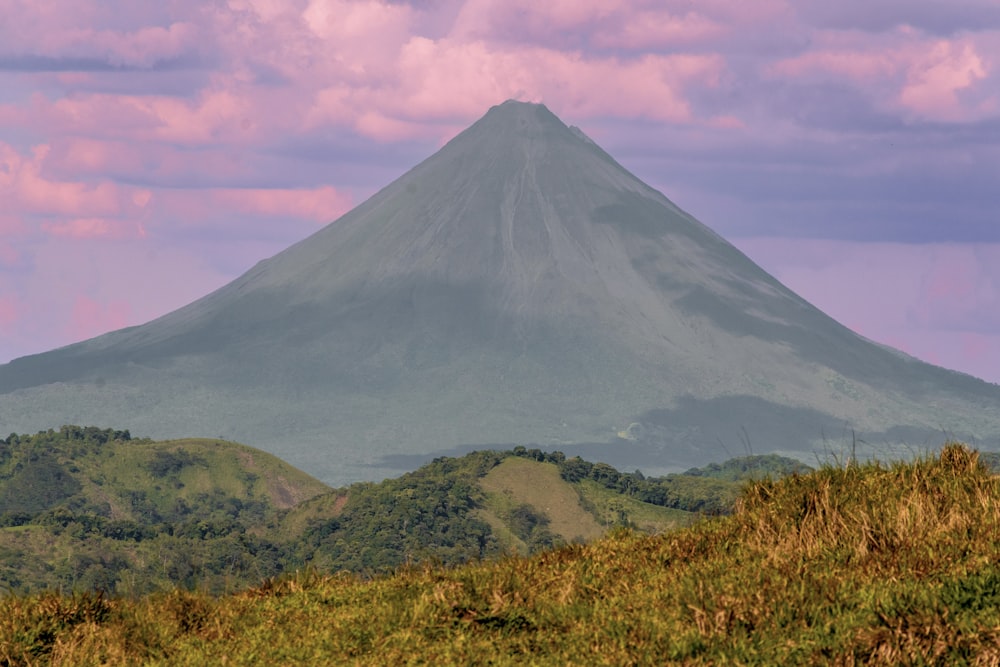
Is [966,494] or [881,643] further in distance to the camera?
[966,494]

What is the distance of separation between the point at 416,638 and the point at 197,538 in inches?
7547

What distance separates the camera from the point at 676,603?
42.5 feet

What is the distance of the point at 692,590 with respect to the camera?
42.7 ft

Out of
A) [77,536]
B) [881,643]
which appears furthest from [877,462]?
[77,536]

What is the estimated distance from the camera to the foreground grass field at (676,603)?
1169cm

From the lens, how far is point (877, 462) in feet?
57.6

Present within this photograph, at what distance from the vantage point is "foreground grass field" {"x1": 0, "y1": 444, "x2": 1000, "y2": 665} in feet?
38.3

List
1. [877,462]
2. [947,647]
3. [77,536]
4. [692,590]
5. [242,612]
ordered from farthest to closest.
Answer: [77,536], [877,462], [242,612], [692,590], [947,647]

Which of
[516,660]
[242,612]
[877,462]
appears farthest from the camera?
[877,462]

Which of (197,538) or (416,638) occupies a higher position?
(416,638)

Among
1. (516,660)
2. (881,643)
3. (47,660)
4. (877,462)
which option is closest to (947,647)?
(881,643)

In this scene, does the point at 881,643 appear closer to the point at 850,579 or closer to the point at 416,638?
the point at 850,579

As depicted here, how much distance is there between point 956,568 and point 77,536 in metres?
193

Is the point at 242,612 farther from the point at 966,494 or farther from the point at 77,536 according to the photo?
the point at 77,536
